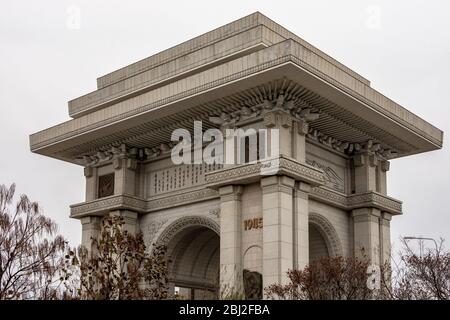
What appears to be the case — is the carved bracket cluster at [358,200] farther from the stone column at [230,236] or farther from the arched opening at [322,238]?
the stone column at [230,236]

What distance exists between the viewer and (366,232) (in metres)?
27.7

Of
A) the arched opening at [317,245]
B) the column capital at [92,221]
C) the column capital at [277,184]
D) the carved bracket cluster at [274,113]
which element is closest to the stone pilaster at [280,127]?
the carved bracket cluster at [274,113]

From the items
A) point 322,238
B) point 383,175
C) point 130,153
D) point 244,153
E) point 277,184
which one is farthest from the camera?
point 383,175

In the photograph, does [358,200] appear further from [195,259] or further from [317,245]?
[195,259]

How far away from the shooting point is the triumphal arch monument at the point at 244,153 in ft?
77.0

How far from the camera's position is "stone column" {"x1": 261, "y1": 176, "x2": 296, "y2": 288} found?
22.8 m

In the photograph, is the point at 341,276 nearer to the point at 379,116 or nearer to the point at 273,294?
the point at 273,294

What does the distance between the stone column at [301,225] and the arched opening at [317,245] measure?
139 inches

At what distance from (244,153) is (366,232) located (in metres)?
6.49

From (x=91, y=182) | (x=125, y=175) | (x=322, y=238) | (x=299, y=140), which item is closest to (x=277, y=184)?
(x=299, y=140)

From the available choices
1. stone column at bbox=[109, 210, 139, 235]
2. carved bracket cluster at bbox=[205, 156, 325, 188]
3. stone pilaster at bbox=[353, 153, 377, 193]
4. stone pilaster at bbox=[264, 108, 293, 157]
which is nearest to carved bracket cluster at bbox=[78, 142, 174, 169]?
stone column at bbox=[109, 210, 139, 235]

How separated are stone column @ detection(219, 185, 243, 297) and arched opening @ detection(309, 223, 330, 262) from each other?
4541 millimetres
